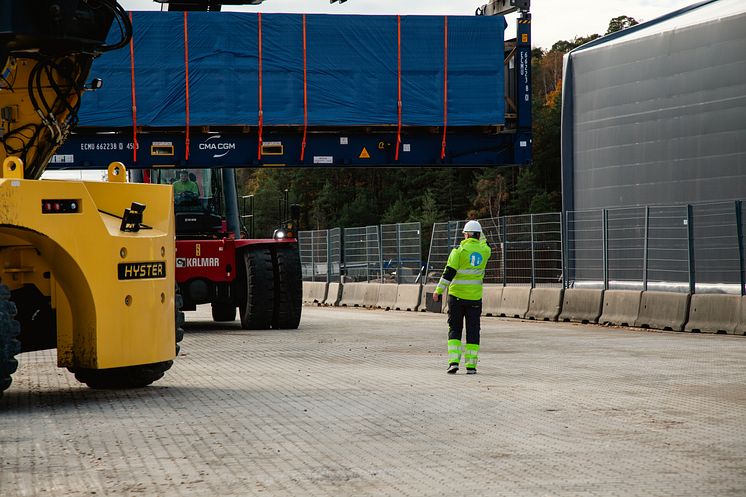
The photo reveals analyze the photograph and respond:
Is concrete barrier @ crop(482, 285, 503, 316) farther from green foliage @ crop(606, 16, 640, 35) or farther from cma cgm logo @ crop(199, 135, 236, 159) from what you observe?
green foliage @ crop(606, 16, 640, 35)

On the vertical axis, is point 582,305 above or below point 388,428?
above

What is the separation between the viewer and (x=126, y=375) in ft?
37.8

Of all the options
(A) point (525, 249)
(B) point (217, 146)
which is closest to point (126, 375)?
(B) point (217, 146)

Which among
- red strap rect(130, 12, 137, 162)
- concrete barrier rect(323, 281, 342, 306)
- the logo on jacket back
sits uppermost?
→ red strap rect(130, 12, 137, 162)

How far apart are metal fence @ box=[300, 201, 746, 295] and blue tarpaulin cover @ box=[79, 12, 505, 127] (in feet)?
13.0

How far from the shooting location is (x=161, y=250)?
10.8 meters

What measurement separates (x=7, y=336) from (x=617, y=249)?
647 inches

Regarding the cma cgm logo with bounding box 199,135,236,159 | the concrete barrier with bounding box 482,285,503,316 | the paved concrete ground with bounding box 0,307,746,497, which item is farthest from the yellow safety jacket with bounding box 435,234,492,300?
the concrete barrier with bounding box 482,285,503,316

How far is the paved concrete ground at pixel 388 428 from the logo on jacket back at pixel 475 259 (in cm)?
118

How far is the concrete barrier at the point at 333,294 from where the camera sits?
3612 centimetres

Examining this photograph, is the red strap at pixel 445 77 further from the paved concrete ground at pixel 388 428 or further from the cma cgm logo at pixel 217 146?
the paved concrete ground at pixel 388 428

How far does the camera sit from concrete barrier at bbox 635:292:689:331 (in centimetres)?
2011

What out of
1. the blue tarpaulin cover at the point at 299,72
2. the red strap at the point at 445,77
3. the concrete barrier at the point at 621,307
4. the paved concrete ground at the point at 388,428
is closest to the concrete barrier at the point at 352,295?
the concrete barrier at the point at 621,307

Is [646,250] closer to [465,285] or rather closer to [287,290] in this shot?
[287,290]
